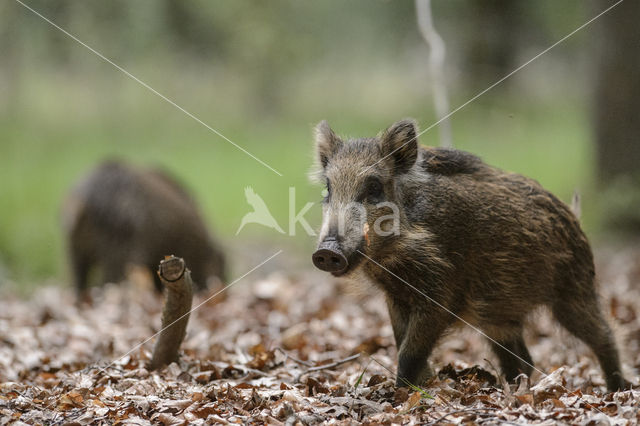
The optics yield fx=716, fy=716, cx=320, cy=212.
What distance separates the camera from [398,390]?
13.9 ft

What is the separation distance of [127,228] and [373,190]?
528 centimetres

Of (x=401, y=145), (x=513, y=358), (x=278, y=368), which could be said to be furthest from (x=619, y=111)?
(x=278, y=368)

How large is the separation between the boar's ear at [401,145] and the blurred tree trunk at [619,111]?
608cm

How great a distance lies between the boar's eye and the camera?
474 cm

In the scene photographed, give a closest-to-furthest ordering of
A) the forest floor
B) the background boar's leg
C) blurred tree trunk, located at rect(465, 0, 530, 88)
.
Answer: the forest floor, the background boar's leg, blurred tree trunk, located at rect(465, 0, 530, 88)

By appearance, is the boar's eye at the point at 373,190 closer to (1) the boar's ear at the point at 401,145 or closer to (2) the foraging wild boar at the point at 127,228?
(1) the boar's ear at the point at 401,145

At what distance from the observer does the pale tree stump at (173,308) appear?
450 centimetres

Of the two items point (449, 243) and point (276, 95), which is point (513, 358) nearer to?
point (449, 243)

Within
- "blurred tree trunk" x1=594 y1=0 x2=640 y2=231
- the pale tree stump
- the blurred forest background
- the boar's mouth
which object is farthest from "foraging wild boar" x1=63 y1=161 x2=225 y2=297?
"blurred tree trunk" x1=594 y1=0 x2=640 y2=231

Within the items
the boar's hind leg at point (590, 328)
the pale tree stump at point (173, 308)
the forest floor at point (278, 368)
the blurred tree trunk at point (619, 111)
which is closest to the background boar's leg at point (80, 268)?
the forest floor at point (278, 368)

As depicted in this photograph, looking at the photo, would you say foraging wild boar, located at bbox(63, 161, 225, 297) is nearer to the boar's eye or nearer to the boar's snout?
the boar's eye

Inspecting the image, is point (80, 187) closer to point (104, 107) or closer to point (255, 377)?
point (255, 377)

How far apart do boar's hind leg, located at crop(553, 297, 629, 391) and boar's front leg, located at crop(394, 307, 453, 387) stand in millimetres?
1206

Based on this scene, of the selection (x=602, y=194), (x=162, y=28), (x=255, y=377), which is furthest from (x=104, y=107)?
(x=255, y=377)
